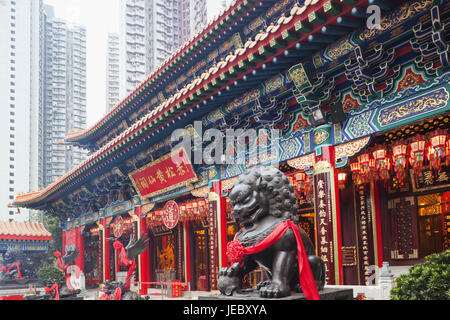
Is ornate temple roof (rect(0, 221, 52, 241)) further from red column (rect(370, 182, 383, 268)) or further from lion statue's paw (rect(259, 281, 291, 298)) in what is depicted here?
lion statue's paw (rect(259, 281, 291, 298))

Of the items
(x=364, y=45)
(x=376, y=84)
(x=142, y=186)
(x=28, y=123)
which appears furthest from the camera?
(x=28, y=123)

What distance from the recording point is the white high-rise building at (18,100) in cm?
3634

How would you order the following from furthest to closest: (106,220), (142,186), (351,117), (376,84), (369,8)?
(106,220) < (142,186) < (351,117) < (376,84) < (369,8)

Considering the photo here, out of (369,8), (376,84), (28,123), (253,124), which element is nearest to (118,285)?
(253,124)

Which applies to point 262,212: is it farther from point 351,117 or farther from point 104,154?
point 104,154

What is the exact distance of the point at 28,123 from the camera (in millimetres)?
38438

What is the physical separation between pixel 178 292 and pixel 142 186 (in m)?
3.08

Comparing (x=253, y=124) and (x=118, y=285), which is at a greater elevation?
(x=253, y=124)

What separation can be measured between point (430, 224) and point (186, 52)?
7.72m

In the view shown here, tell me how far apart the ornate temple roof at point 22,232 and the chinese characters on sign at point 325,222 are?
16.2 metres

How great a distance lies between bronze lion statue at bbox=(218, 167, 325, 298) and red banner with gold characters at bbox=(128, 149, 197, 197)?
22.2 ft

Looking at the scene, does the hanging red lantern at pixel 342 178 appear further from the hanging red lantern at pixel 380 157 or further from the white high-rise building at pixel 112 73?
the white high-rise building at pixel 112 73

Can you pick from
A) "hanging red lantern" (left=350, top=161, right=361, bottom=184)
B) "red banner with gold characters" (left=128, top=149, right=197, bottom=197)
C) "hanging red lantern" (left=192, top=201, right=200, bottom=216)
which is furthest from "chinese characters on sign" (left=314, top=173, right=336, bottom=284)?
"hanging red lantern" (left=192, top=201, right=200, bottom=216)

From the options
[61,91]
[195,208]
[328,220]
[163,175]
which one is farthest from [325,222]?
[61,91]
